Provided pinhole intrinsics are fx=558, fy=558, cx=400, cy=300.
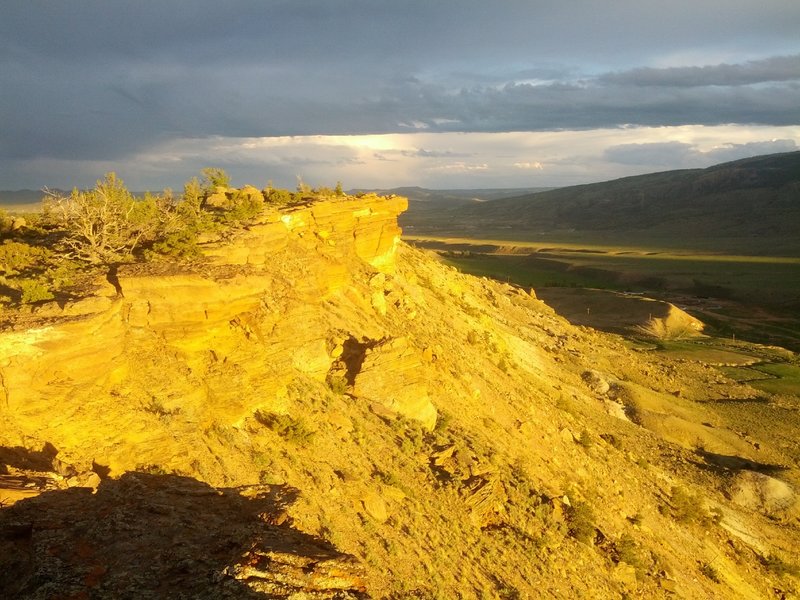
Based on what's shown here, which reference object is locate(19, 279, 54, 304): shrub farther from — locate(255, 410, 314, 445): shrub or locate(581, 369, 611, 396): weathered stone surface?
locate(581, 369, 611, 396): weathered stone surface

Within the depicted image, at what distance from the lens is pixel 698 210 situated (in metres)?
158

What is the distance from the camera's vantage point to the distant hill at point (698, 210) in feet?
449

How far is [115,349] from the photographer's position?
9.02 meters

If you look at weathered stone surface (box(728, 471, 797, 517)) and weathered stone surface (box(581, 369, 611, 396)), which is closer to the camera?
weathered stone surface (box(728, 471, 797, 517))

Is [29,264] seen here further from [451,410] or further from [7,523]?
[451,410]

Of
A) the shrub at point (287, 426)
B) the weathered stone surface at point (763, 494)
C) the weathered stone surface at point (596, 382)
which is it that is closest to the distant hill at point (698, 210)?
the weathered stone surface at point (596, 382)

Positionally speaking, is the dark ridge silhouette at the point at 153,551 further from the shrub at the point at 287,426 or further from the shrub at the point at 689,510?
the shrub at the point at 689,510

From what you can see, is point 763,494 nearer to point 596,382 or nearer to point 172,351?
point 596,382

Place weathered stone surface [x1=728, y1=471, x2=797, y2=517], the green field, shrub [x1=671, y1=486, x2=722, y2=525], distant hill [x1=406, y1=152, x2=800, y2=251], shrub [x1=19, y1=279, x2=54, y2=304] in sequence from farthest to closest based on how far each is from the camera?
distant hill [x1=406, y1=152, x2=800, y2=251] < the green field < weathered stone surface [x1=728, y1=471, x2=797, y2=517] < shrub [x1=671, y1=486, x2=722, y2=525] < shrub [x1=19, y1=279, x2=54, y2=304]

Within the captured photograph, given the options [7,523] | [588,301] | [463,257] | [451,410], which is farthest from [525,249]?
Answer: [7,523]

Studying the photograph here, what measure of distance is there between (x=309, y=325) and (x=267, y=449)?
140 inches

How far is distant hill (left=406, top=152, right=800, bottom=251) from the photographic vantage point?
13675cm

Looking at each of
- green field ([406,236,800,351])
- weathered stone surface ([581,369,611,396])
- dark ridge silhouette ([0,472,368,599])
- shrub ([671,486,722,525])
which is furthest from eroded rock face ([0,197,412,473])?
green field ([406,236,800,351])

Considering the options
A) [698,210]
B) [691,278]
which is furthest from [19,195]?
[698,210]
